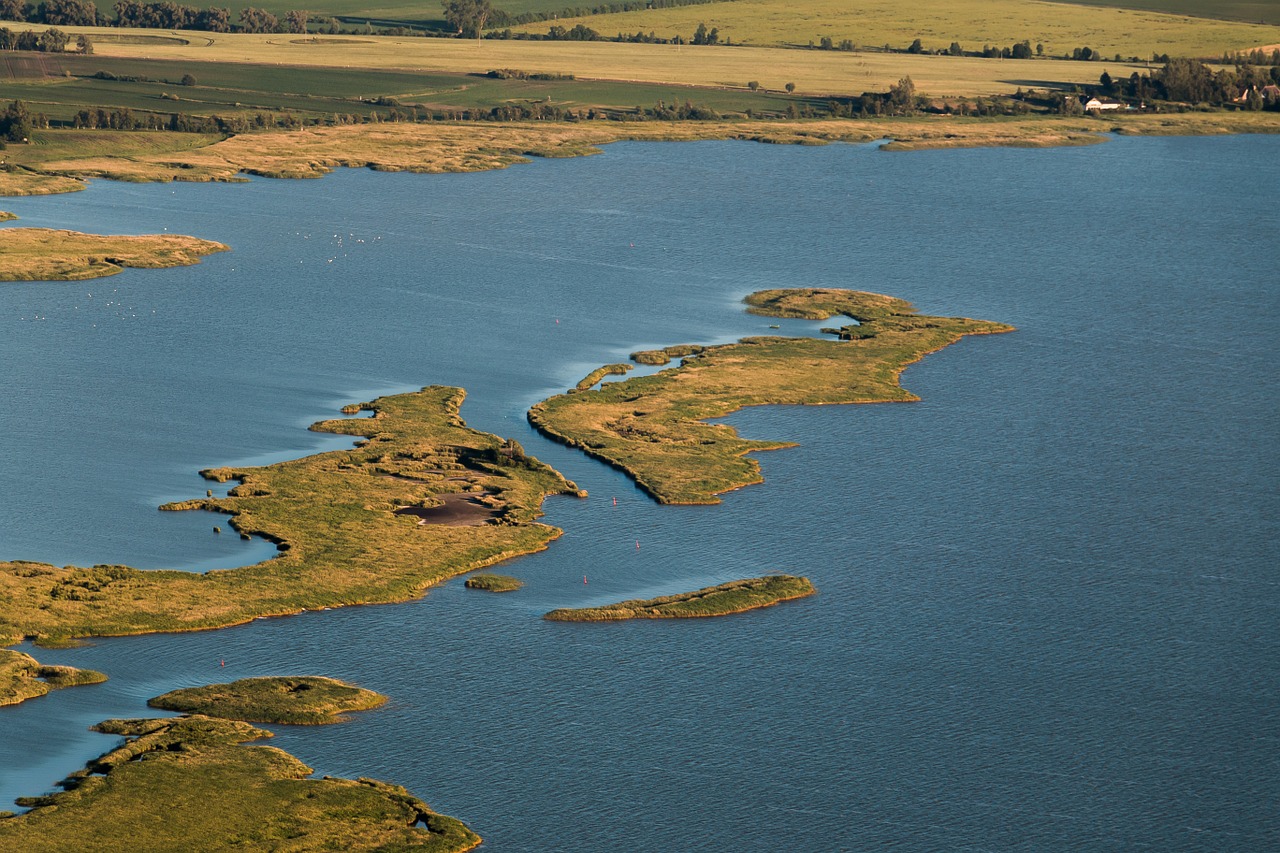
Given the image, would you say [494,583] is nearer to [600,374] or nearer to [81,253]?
[600,374]

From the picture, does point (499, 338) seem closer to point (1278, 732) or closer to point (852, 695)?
point (852, 695)

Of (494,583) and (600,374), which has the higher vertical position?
(600,374)

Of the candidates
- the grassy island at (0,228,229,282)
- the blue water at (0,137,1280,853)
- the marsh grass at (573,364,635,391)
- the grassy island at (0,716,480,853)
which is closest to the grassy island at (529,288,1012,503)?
the marsh grass at (573,364,635,391)

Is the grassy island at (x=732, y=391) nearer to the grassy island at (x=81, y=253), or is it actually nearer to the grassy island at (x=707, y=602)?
the grassy island at (x=707, y=602)

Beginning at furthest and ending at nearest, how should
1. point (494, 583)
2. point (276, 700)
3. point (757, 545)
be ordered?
point (757, 545), point (494, 583), point (276, 700)

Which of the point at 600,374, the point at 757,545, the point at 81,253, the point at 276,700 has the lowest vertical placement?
the point at 276,700

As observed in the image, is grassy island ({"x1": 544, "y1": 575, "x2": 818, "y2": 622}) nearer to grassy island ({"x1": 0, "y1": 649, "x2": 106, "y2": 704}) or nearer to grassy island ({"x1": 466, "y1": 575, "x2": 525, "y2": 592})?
grassy island ({"x1": 466, "y1": 575, "x2": 525, "y2": 592})

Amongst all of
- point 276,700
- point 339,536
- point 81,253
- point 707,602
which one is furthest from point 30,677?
point 81,253
